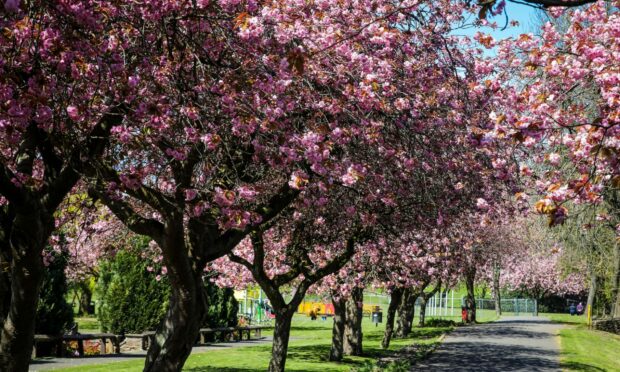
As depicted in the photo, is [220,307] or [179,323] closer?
[179,323]

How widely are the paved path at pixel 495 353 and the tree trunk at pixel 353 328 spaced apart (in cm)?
261

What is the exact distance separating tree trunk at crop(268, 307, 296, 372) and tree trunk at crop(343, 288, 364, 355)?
7060 millimetres

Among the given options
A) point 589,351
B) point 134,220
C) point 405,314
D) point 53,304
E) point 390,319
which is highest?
point 134,220

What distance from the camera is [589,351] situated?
78.9 ft

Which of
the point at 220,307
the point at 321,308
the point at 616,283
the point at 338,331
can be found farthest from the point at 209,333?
the point at 321,308

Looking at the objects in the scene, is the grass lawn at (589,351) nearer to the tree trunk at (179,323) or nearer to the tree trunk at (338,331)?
the tree trunk at (338,331)

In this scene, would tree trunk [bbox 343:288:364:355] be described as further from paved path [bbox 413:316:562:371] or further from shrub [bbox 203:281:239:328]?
shrub [bbox 203:281:239:328]

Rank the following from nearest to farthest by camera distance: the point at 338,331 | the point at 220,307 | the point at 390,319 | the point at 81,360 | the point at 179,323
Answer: the point at 179,323 < the point at 81,360 < the point at 338,331 < the point at 390,319 < the point at 220,307

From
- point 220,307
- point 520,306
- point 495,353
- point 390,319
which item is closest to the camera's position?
point 495,353

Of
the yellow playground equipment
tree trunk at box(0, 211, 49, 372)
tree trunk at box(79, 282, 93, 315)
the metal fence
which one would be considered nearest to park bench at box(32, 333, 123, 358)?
tree trunk at box(0, 211, 49, 372)

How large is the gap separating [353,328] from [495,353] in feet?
15.4

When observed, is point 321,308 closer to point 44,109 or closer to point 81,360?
point 81,360

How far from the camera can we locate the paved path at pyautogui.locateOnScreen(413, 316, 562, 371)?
1881 centimetres

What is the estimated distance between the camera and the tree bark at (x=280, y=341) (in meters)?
15.8
